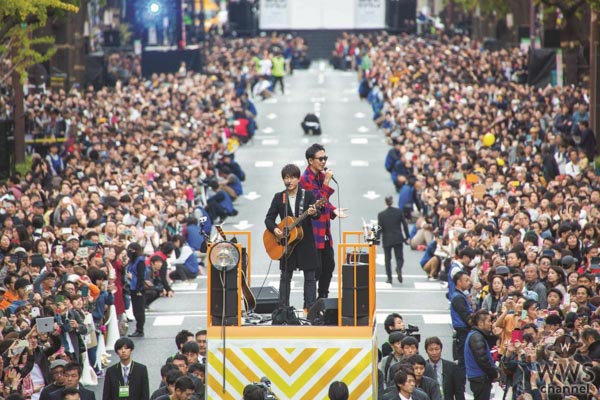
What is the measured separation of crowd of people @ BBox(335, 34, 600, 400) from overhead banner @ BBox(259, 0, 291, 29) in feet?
39.1

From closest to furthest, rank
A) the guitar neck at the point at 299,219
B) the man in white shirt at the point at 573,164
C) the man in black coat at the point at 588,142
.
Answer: the guitar neck at the point at 299,219 < the man in white shirt at the point at 573,164 < the man in black coat at the point at 588,142

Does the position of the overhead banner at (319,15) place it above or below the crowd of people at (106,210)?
above

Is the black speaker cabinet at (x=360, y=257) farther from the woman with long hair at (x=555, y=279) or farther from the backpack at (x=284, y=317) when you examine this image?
the woman with long hair at (x=555, y=279)

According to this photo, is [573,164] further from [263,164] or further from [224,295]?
[224,295]

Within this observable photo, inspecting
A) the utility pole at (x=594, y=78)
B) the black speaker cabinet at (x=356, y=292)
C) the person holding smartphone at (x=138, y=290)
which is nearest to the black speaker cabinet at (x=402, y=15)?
the utility pole at (x=594, y=78)

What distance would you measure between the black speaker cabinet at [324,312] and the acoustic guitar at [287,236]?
64 cm

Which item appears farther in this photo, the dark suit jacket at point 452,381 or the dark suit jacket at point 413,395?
the dark suit jacket at point 452,381

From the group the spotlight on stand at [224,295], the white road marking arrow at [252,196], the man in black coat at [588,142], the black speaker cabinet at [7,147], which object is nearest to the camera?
the spotlight on stand at [224,295]

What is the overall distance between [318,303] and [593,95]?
23.6 metres

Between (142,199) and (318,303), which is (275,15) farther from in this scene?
(318,303)

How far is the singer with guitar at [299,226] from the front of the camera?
16.2 meters

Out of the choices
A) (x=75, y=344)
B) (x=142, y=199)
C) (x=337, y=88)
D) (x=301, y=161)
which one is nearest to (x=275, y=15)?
(x=337, y=88)

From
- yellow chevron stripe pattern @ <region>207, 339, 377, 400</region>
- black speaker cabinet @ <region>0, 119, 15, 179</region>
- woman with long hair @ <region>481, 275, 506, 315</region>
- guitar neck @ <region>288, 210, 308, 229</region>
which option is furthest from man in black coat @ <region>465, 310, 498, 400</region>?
black speaker cabinet @ <region>0, 119, 15, 179</region>

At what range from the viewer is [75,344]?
66.8 ft
